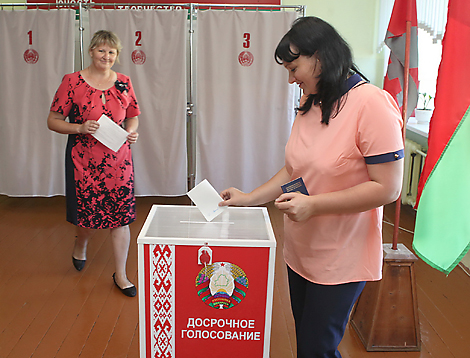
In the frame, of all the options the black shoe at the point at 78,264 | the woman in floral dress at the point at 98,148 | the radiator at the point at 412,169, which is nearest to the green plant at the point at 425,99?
the radiator at the point at 412,169

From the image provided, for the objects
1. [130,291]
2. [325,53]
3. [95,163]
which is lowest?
[130,291]

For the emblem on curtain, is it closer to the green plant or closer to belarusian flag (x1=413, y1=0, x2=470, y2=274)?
belarusian flag (x1=413, y1=0, x2=470, y2=274)

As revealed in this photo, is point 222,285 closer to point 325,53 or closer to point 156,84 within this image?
point 325,53

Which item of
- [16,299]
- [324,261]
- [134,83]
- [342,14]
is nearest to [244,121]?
[134,83]

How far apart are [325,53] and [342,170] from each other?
0.33 m

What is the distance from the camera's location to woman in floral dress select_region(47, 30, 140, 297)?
8.62 ft

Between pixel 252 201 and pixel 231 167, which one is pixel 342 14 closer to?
pixel 231 167

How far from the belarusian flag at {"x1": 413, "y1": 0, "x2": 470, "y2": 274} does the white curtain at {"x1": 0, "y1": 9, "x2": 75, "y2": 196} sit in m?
3.33

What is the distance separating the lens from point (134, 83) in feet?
13.9

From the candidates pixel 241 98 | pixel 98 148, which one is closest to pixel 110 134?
pixel 98 148

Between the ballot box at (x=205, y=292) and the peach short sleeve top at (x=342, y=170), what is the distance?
0.17 metres

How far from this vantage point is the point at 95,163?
268cm

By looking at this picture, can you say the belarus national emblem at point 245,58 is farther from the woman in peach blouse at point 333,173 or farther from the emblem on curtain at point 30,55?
the woman in peach blouse at point 333,173

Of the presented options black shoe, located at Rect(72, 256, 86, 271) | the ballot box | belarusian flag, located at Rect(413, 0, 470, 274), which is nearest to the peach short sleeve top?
the ballot box
